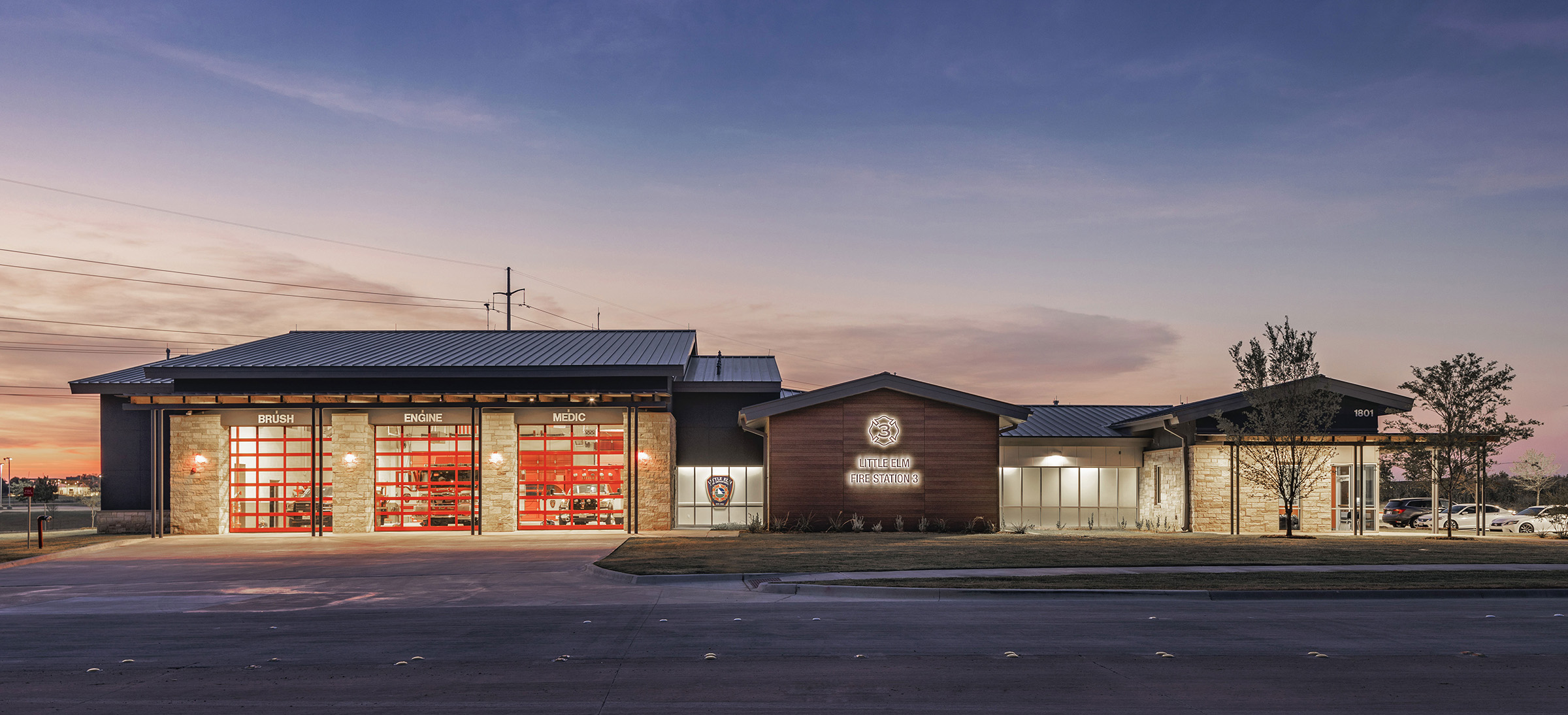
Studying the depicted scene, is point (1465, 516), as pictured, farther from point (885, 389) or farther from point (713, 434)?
point (713, 434)

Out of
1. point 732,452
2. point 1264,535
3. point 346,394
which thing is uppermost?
point 346,394

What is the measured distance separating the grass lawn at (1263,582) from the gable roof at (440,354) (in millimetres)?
18243

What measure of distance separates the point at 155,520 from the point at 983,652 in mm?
31934

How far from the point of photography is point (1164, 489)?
3534 cm

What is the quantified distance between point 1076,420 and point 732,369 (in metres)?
14.2

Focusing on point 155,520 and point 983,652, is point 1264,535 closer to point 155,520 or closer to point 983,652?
point 983,652

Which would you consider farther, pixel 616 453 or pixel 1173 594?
pixel 616 453

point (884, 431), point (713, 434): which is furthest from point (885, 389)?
point (713, 434)

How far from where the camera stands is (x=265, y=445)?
33.9 m

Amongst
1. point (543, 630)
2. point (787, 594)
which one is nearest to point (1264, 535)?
point (787, 594)

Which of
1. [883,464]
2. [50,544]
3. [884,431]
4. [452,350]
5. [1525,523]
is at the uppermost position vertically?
[452,350]

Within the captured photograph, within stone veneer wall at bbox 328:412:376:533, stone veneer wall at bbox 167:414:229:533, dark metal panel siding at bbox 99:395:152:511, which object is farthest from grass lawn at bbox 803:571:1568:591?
dark metal panel siding at bbox 99:395:152:511

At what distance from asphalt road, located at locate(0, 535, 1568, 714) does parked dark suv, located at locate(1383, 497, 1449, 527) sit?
2806cm

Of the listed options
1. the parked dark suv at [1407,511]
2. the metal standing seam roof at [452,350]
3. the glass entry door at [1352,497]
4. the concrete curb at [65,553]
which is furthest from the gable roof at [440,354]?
the parked dark suv at [1407,511]
